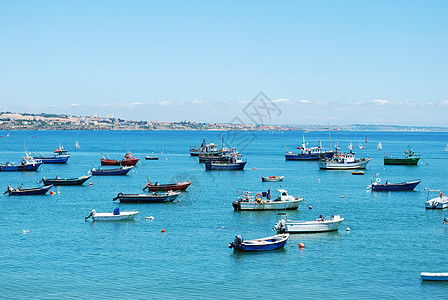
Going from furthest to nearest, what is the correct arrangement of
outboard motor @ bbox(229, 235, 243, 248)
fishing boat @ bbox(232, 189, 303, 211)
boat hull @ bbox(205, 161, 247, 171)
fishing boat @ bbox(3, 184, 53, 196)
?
boat hull @ bbox(205, 161, 247, 171)
fishing boat @ bbox(3, 184, 53, 196)
fishing boat @ bbox(232, 189, 303, 211)
outboard motor @ bbox(229, 235, 243, 248)

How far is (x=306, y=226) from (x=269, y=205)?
494 inches

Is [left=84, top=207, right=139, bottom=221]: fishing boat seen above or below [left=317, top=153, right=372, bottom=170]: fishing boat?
below

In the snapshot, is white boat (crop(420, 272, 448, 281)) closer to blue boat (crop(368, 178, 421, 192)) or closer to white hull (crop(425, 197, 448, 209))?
white hull (crop(425, 197, 448, 209))

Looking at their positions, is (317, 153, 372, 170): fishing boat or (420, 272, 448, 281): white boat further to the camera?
(317, 153, 372, 170): fishing boat

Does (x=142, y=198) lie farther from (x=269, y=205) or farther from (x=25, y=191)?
(x=25, y=191)

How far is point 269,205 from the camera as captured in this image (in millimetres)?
66812

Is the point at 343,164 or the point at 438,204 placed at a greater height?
the point at 343,164

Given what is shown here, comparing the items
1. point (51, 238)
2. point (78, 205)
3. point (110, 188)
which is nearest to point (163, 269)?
point (51, 238)

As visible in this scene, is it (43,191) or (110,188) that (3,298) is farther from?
(110,188)

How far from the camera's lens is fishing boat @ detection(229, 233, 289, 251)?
47625 mm

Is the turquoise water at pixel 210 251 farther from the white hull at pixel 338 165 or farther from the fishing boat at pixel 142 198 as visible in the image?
the white hull at pixel 338 165

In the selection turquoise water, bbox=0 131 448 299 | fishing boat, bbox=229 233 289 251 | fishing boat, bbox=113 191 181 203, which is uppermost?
fishing boat, bbox=113 191 181 203

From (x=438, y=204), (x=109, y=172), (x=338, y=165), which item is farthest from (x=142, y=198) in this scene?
(x=338, y=165)

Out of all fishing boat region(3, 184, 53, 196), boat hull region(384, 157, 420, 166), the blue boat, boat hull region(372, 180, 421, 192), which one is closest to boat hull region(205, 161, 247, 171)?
boat hull region(384, 157, 420, 166)
